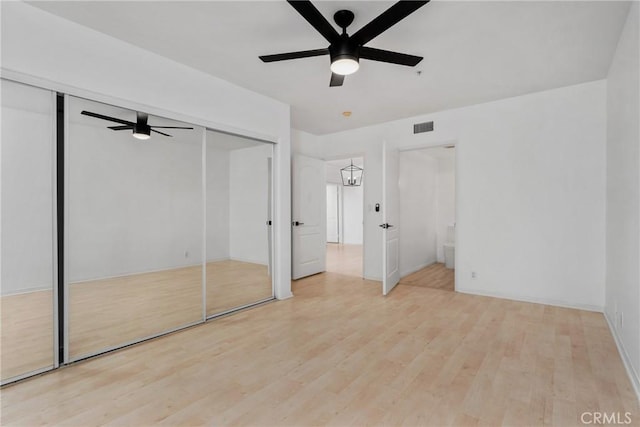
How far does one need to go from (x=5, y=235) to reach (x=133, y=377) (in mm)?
1375

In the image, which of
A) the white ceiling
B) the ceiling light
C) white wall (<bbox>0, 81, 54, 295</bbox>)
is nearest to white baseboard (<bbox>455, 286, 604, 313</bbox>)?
the white ceiling

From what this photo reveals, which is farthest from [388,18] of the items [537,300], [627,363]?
[537,300]

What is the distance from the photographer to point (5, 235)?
87.5 inches

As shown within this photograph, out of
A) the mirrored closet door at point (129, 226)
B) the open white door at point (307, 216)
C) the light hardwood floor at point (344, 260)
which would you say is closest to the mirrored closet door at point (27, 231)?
the mirrored closet door at point (129, 226)

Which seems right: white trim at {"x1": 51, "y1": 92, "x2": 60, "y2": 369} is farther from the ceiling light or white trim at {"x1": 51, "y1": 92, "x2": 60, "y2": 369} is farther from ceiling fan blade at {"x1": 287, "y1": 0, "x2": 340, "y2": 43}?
the ceiling light

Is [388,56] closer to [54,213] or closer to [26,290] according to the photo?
[54,213]

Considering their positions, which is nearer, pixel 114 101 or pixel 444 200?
pixel 114 101

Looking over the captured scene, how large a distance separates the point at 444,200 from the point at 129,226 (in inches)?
252

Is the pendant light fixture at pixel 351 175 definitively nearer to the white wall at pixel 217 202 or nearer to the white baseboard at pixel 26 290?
the white wall at pixel 217 202

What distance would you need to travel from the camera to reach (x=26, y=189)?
2299 mm

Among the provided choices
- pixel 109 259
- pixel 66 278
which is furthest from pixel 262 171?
pixel 66 278

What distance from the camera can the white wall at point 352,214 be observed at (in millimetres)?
10625

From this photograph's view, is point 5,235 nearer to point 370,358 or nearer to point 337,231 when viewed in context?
point 370,358

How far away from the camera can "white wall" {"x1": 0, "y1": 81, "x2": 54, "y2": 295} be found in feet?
7.30
